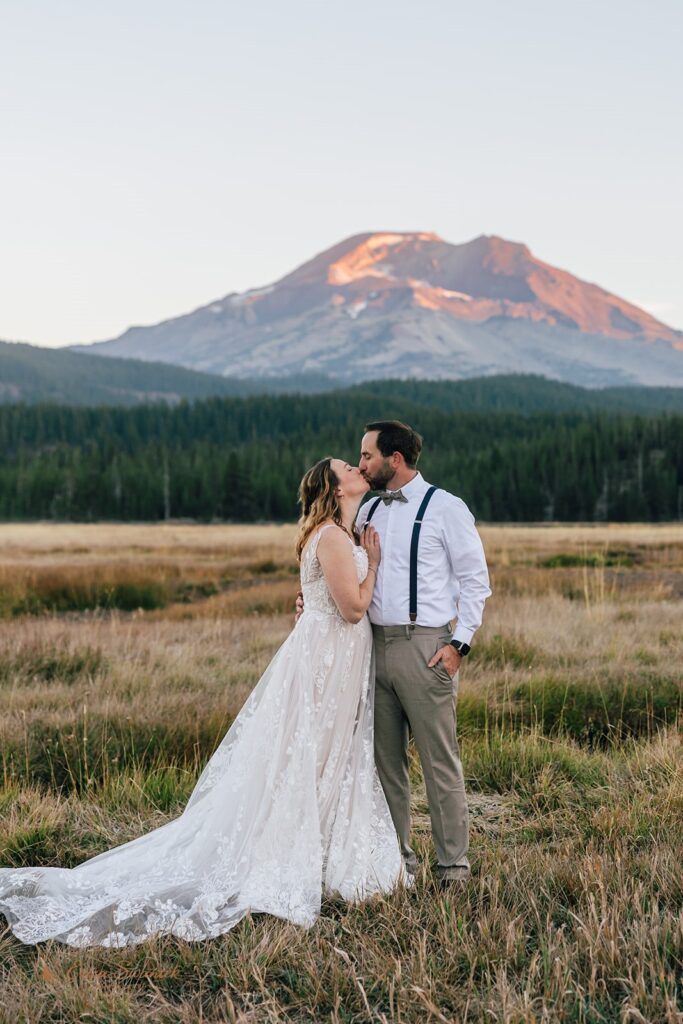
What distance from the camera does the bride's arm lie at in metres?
5.18

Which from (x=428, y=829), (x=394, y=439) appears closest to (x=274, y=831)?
(x=428, y=829)

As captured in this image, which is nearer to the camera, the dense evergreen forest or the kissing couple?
the kissing couple

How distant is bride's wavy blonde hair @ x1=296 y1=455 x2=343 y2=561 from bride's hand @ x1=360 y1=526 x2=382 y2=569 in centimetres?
19

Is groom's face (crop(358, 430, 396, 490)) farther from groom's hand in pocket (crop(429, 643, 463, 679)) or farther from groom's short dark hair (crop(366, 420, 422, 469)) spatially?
groom's hand in pocket (crop(429, 643, 463, 679))

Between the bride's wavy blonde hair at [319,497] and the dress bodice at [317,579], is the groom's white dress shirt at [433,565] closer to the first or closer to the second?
the dress bodice at [317,579]

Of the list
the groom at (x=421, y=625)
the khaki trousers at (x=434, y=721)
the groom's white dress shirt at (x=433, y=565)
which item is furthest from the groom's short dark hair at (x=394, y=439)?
the khaki trousers at (x=434, y=721)

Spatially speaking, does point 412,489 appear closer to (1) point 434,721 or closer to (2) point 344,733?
(1) point 434,721

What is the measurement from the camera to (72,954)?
4.38 meters

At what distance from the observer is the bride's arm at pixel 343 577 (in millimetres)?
5176

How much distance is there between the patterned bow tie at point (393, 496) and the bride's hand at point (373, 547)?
0.20m

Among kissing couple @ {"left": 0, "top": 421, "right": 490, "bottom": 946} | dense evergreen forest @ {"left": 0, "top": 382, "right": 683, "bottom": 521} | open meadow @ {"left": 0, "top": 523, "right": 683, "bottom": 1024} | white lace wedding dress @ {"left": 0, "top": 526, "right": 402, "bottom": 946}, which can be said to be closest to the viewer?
open meadow @ {"left": 0, "top": 523, "right": 683, "bottom": 1024}

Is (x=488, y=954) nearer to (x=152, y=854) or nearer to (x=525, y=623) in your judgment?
(x=152, y=854)

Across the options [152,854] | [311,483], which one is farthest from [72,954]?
[311,483]

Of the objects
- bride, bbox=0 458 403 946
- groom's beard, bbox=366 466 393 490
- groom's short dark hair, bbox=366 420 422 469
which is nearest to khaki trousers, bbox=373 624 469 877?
bride, bbox=0 458 403 946
